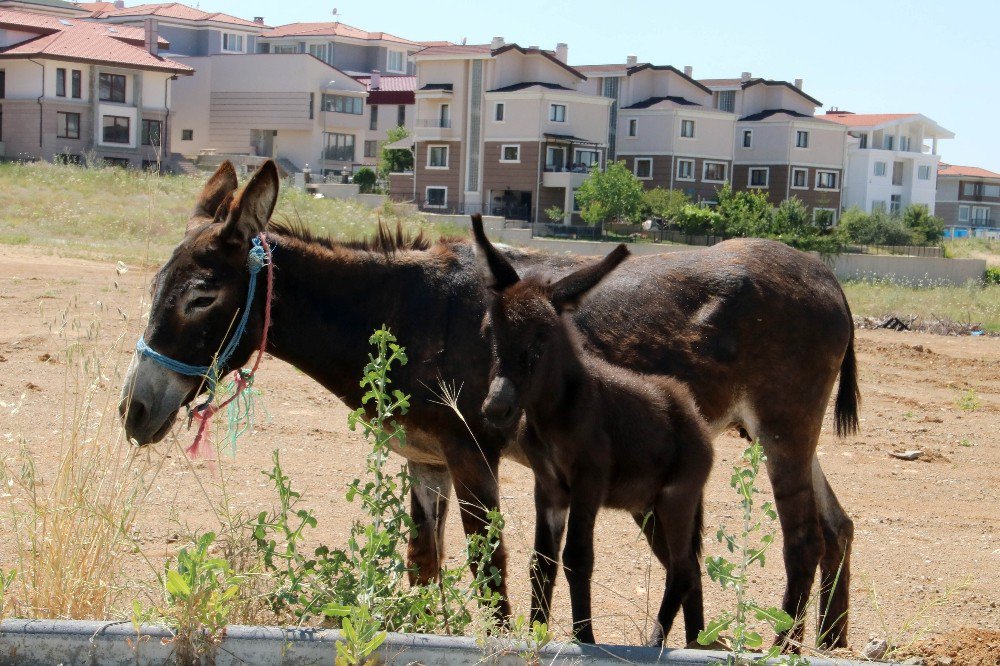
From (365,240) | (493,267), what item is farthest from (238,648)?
(365,240)

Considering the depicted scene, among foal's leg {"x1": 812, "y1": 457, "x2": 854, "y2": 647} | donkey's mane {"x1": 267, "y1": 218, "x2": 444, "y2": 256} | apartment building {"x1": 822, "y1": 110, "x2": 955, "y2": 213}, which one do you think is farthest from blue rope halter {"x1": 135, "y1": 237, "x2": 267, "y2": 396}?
apartment building {"x1": 822, "y1": 110, "x2": 955, "y2": 213}

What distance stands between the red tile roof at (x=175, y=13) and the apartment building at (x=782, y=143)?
1404 inches

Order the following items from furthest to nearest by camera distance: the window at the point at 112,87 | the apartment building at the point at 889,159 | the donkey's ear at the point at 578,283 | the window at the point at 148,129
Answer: the apartment building at the point at 889,159, the window at the point at 148,129, the window at the point at 112,87, the donkey's ear at the point at 578,283

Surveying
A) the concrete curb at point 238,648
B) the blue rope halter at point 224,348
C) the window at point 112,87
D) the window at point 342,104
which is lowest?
the concrete curb at point 238,648

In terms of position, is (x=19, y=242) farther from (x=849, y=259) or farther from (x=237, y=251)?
(x=849, y=259)

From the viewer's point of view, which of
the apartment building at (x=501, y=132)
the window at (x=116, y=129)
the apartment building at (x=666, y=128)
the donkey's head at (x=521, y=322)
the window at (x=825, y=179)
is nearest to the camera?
the donkey's head at (x=521, y=322)

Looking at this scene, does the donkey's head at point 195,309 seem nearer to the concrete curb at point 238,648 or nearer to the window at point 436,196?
the concrete curb at point 238,648

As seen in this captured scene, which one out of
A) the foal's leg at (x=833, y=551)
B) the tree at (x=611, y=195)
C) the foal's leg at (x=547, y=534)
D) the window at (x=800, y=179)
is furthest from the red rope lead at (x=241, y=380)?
the window at (x=800, y=179)

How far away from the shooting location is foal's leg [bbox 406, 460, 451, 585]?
5.26 metres

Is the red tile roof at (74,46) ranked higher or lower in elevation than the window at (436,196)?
higher

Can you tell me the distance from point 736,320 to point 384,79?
250 feet

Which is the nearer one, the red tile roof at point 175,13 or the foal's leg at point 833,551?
the foal's leg at point 833,551

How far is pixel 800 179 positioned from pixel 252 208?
70879 mm

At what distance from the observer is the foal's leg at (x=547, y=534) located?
442 centimetres
